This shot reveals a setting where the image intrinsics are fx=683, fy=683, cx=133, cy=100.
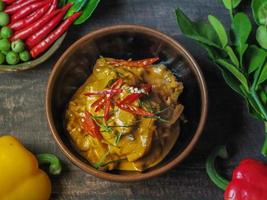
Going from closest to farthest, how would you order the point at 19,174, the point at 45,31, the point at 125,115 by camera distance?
the point at 125,115 → the point at 19,174 → the point at 45,31

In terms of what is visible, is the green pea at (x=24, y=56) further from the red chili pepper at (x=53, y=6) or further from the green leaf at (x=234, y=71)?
the green leaf at (x=234, y=71)

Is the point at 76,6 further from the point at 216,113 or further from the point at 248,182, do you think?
the point at 248,182

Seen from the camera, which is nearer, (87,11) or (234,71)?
(234,71)

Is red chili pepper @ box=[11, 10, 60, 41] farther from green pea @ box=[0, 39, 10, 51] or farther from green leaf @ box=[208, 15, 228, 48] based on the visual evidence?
green leaf @ box=[208, 15, 228, 48]

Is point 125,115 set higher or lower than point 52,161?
higher

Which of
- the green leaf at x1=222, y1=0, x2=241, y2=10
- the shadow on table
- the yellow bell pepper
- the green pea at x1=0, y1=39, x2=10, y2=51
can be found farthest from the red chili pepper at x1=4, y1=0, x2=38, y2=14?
the green leaf at x1=222, y1=0, x2=241, y2=10

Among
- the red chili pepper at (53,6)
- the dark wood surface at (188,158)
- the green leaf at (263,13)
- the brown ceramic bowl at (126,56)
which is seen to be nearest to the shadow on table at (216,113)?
the dark wood surface at (188,158)

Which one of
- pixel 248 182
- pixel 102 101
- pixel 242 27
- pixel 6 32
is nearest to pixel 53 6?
pixel 6 32

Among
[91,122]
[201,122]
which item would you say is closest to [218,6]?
[201,122]
